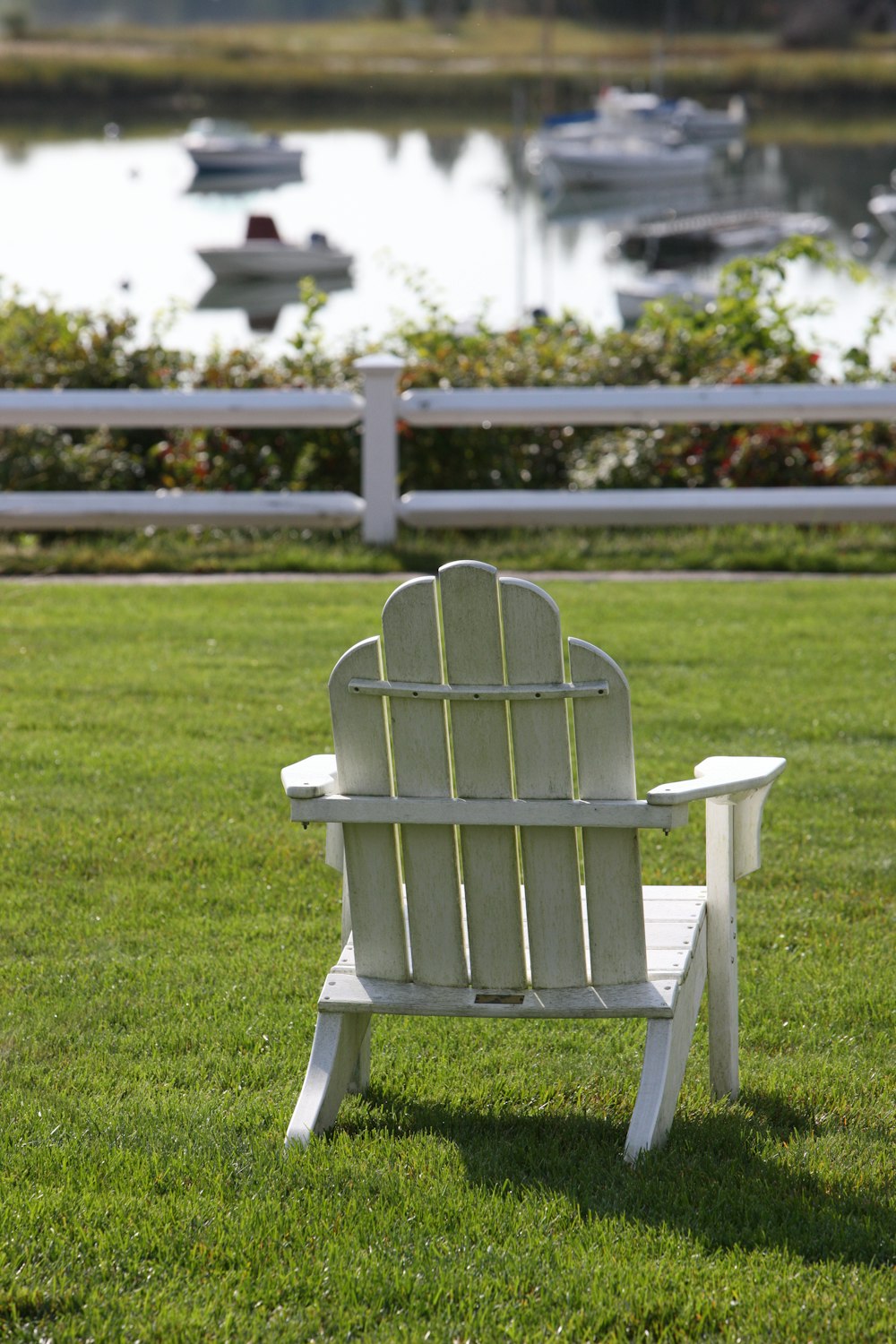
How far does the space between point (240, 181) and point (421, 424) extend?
69051 mm

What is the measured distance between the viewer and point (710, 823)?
3.39m

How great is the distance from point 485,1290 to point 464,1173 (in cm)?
41

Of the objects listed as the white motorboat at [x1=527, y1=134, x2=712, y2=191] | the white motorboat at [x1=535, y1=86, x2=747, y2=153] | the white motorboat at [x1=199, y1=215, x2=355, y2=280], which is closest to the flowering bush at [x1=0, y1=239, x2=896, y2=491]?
the white motorboat at [x1=199, y1=215, x2=355, y2=280]

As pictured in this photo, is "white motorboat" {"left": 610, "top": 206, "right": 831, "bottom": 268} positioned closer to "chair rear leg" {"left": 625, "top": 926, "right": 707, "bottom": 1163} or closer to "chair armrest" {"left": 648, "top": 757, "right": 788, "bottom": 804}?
"chair armrest" {"left": 648, "top": 757, "right": 788, "bottom": 804}

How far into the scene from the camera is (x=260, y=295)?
44.5 meters

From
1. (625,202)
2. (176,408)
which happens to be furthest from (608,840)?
(625,202)

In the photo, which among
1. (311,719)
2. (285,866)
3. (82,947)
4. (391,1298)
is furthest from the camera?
(311,719)

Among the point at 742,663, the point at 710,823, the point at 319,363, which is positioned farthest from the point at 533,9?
the point at 710,823

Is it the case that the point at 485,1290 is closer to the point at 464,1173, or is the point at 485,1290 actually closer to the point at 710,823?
the point at 464,1173

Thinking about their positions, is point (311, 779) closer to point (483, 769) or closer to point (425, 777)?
point (425, 777)

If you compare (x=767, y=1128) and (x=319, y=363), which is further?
(x=319, y=363)

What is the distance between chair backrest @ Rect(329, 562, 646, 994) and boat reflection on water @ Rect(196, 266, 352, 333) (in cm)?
3831

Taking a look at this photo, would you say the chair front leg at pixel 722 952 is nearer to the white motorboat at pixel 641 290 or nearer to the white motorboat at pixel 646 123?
the white motorboat at pixel 641 290

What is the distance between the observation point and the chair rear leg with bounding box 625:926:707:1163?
309 centimetres
